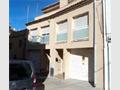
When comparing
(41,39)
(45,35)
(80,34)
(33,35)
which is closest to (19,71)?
(80,34)

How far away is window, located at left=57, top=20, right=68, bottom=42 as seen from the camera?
20.0 m

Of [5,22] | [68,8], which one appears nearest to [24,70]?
[5,22]

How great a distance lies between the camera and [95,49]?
49.3 feet

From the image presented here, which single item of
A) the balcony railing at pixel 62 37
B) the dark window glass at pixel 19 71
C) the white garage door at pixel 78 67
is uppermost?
the balcony railing at pixel 62 37

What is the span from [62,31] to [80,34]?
3.55 metres

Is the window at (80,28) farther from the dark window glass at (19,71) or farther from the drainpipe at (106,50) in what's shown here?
the dark window glass at (19,71)

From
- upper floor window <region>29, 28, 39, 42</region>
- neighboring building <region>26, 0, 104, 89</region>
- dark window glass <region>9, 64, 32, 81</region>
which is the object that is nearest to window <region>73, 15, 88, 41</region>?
neighboring building <region>26, 0, 104, 89</region>

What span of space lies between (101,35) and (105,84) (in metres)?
3.20

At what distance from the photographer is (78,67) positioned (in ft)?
60.9

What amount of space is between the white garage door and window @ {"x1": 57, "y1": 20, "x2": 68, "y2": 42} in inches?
76.3

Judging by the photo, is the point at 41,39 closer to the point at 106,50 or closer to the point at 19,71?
the point at 106,50

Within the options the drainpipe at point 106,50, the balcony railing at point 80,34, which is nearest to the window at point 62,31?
the balcony railing at point 80,34

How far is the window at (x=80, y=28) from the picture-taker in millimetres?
16875

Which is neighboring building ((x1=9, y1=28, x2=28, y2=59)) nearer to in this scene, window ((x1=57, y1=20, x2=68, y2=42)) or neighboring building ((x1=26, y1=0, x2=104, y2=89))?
neighboring building ((x1=26, y1=0, x2=104, y2=89))
